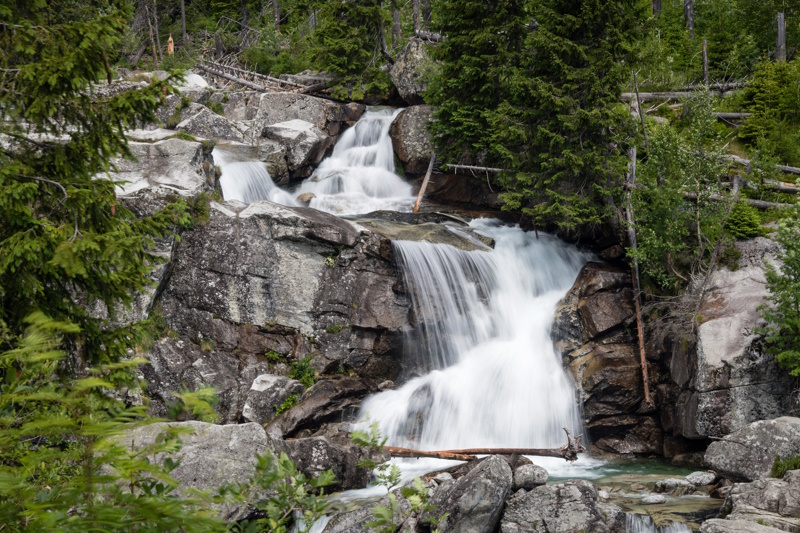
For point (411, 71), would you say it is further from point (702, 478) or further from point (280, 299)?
point (702, 478)

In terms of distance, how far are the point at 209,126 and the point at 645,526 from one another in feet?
64.5

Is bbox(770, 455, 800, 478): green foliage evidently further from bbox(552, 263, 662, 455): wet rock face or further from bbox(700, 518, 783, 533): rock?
bbox(552, 263, 662, 455): wet rock face

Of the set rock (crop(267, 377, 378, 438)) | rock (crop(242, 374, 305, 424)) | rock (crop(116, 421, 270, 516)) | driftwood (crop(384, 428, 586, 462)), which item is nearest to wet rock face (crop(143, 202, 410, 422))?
rock (crop(267, 377, 378, 438))

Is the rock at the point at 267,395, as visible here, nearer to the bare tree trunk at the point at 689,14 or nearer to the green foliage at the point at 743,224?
the green foliage at the point at 743,224

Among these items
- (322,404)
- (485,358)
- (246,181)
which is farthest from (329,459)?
(246,181)

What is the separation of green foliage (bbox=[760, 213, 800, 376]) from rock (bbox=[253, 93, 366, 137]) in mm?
16762

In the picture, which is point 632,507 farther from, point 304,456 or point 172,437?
point 172,437

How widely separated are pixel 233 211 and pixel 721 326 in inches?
460

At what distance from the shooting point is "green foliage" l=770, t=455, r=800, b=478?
8711 millimetres

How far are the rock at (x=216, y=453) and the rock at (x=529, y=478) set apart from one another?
386cm

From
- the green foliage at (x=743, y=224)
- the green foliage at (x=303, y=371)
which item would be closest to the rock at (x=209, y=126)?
the green foliage at (x=303, y=371)

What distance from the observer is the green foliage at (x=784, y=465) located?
8.71m

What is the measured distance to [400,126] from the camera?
22.7 meters

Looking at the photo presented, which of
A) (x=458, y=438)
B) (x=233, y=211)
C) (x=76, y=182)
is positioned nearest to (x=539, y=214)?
(x=458, y=438)
